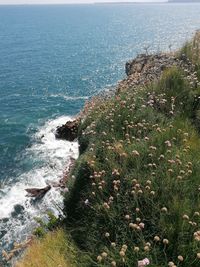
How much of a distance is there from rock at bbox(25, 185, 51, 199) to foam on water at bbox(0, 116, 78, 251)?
1.01ft

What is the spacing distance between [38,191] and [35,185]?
70.6 inches

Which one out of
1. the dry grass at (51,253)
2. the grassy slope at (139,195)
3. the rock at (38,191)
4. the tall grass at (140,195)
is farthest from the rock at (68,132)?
the dry grass at (51,253)

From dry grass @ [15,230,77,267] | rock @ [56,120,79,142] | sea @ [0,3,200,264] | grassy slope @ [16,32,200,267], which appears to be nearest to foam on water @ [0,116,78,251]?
sea @ [0,3,200,264]

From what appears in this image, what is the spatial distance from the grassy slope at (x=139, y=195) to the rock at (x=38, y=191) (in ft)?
40.0

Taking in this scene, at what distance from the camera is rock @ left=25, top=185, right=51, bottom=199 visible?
907 inches

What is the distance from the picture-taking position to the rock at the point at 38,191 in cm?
2305

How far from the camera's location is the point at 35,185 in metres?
25.1

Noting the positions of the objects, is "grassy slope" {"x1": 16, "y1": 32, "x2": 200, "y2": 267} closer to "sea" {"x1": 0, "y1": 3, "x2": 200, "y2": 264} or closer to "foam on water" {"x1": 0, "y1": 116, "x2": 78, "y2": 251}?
"sea" {"x1": 0, "y1": 3, "x2": 200, "y2": 264}

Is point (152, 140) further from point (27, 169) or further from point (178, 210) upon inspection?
point (27, 169)

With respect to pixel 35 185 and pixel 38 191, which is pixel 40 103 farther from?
pixel 38 191

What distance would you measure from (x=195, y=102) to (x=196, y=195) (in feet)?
18.8

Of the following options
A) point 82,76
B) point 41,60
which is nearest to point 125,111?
point 82,76

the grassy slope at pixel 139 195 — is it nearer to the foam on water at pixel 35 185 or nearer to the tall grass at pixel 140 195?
the tall grass at pixel 140 195

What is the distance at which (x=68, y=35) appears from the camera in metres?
117
